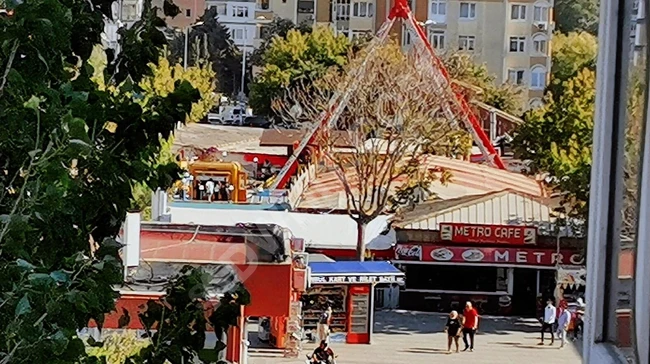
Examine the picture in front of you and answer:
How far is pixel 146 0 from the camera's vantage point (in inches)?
103

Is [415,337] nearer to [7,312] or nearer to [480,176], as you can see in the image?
[480,176]

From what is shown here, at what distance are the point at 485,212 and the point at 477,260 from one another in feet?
4.22

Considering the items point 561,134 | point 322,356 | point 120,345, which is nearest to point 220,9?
point 561,134

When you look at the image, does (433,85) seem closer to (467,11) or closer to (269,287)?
(269,287)

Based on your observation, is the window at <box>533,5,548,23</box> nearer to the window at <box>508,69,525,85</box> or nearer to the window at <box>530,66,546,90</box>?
the window at <box>530,66,546,90</box>

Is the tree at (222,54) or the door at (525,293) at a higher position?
the tree at (222,54)

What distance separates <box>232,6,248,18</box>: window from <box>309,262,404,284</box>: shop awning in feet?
126

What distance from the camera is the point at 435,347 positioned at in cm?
1503

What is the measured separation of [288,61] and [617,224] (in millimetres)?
34954

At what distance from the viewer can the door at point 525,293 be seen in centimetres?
1844

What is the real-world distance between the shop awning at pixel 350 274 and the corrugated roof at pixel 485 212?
2.64m

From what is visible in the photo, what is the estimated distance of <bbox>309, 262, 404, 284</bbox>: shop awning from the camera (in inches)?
593

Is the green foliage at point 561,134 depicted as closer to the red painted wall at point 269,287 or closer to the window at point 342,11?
the red painted wall at point 269,287

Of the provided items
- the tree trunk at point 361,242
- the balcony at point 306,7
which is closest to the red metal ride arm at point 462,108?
the tree trunk at point 361,242
